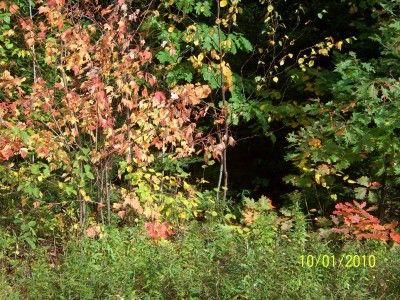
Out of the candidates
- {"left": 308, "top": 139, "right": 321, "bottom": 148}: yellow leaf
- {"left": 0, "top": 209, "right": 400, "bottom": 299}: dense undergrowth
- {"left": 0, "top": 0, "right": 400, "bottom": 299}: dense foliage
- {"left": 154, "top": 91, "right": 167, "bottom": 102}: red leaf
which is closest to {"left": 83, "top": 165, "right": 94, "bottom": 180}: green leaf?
{"left": 0, "top": 0, "right": 400, "bottom": 299}: dense foliage

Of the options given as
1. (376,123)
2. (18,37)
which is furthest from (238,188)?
(18,37)

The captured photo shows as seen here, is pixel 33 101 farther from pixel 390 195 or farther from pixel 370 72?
pixel 390 195

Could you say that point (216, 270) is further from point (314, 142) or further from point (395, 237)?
point (314, 142)

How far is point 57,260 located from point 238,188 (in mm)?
3030

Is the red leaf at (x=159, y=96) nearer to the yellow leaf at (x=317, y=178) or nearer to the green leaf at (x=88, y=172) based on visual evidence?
the green leaf at (x=88, y=172)

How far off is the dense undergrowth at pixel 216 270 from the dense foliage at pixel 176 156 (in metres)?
0.02

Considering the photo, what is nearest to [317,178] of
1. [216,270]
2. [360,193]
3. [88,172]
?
[360,193]

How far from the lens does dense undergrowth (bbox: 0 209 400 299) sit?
429 centimetres

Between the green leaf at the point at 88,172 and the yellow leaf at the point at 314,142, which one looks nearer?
the green leaf at the point at 88,172

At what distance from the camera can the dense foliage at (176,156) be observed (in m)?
4.57

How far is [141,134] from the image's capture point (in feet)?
19.1

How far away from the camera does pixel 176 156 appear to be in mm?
6355
